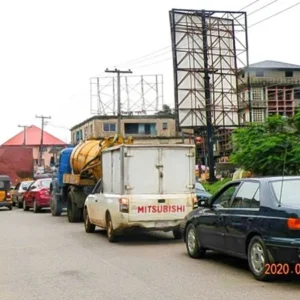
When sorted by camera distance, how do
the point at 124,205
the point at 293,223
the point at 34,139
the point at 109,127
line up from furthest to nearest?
1. the point at 34,139
2. the point at 109,127
3. the point at 124,205
4. the point at 293,223

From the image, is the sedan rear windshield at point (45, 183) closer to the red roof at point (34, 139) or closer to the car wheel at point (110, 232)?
the car wheel at point (110, 232)

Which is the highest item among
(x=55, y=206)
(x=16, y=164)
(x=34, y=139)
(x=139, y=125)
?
(x=34, y=139)

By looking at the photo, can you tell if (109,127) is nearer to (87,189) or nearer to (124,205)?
(87,189)

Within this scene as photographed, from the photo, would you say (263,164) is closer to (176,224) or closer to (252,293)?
(176,224)

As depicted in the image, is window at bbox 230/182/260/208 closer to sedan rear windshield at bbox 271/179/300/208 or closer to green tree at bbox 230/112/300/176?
sedan rear windshield at bbox 271/179/300/208

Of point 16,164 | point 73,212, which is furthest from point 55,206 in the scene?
point 16,164

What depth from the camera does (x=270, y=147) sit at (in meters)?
23.0

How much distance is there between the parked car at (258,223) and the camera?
27.7 ft

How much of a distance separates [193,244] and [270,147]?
12.0 m

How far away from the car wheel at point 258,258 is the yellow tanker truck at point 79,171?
11.0 m

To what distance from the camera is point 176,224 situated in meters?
14.4

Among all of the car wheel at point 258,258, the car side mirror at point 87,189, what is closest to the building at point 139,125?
the car side mirror at point 87,189

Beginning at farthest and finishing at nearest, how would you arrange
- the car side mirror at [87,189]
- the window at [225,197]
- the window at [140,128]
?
the window at [140,128], the car side mirror at [87,189], the window at [225,197]

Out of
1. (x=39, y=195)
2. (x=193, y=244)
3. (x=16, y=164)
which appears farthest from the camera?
(x=16, y=164)
